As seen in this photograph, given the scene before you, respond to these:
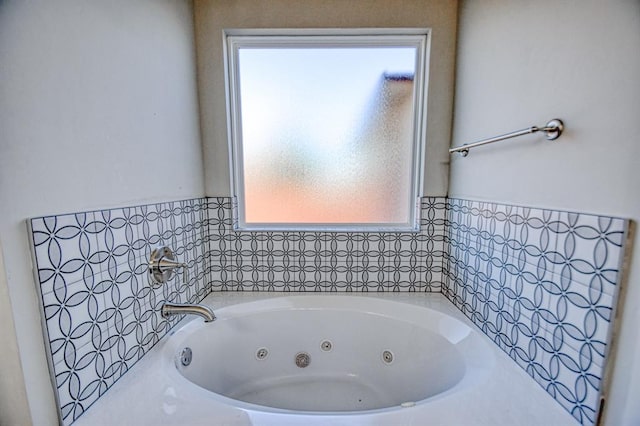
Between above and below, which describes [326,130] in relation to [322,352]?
above

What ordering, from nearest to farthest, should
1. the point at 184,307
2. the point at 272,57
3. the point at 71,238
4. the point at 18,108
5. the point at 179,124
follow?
1. the point at 18,108
2. the point at 71,238
3. the point at 184,307
4. the point at 179,124
5. the point at 272,57

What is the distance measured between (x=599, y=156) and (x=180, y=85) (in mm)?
1630

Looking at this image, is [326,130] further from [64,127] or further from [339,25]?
[64,127]

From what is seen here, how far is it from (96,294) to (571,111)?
4.87 ft

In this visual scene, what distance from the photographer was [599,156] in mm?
673

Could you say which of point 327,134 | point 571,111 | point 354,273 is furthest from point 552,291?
point 327,134

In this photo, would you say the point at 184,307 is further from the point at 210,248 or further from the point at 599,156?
the point at 599,156

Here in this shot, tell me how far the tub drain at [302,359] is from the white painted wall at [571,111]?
3.83 ft

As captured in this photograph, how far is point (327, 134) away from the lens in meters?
1.61

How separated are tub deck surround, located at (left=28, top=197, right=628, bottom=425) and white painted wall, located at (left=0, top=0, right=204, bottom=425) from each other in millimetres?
37

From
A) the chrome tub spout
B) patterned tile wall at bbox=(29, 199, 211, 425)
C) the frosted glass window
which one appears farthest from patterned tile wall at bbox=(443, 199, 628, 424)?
patterned tile wall at bbox=(29, 199, 211, 425)

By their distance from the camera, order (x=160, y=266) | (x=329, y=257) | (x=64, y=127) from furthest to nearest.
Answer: (x=329, y=257) → (x=160, y=266) → (x=64, y=127)

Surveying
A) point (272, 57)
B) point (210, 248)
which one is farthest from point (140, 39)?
point (210, 248)

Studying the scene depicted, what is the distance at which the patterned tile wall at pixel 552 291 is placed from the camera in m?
0.66
